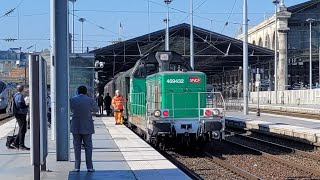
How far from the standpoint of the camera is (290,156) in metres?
19.7

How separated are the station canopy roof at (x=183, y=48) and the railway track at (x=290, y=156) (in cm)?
3269

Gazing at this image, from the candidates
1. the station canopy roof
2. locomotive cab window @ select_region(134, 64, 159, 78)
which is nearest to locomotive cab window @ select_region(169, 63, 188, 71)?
locomotive cab window @ select_region(134, 64, 159, 78)

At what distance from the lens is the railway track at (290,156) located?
53.6 ft

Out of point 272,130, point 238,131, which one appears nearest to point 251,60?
point 238,131

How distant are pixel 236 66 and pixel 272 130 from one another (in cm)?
4942

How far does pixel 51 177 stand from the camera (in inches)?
470

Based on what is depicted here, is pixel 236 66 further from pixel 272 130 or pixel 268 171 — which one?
pixel 268 171

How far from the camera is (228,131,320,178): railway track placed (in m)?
16.3

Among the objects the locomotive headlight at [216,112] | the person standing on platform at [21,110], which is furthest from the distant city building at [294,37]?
the person standing on platform at [21,110]

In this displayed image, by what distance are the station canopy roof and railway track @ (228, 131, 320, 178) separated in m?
32.7

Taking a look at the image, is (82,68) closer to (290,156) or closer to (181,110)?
(181,110)

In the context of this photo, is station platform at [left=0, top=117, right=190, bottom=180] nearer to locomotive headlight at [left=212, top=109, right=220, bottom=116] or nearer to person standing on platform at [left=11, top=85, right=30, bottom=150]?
person standing on platform at [left=11, top=85, right=30, bottom=150]

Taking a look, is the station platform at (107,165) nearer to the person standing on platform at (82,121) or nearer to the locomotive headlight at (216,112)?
the person standing on platform at (82,121)

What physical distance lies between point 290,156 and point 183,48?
4680cm
